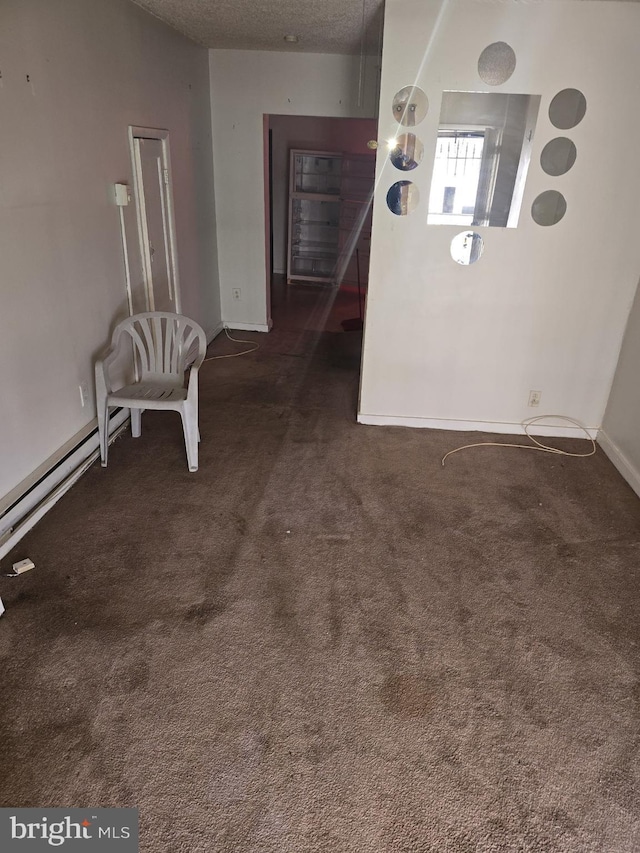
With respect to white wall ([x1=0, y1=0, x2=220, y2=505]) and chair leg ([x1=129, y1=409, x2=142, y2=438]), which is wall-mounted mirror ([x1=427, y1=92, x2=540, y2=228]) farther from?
chair leg ([x1=129, y1=409, x2=142, y2=438])

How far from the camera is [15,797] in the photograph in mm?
1577

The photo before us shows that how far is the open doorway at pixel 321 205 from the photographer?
757cm

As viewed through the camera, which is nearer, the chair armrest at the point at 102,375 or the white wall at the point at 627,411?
the chair armrest at the point at 102,375

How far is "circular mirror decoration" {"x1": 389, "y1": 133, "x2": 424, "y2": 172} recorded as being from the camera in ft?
10.4

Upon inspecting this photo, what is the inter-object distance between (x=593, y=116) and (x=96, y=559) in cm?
343

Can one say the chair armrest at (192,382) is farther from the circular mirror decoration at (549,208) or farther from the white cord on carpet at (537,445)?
the circular mirror decoration at (549,208)

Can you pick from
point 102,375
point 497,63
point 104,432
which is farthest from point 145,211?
point 497,63

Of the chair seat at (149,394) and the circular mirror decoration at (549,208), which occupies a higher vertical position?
the circular mirror decoration at (549,208)

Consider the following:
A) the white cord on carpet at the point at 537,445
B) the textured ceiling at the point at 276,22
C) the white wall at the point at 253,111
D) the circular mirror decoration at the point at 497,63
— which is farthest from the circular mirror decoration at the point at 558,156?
the white wall at the point at 253,111

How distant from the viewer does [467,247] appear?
11.0ft

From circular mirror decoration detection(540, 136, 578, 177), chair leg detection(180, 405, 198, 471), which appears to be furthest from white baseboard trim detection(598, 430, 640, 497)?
chair leg detection(180, 405, 198, 471)

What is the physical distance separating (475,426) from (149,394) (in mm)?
2155

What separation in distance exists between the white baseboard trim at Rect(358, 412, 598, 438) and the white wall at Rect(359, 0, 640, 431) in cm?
1

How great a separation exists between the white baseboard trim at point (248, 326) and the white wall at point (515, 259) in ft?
7.55
